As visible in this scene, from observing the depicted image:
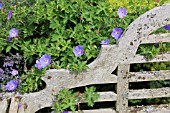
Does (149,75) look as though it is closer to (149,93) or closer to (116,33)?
(149,93)

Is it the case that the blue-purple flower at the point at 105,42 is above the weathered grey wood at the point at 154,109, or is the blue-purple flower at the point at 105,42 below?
above

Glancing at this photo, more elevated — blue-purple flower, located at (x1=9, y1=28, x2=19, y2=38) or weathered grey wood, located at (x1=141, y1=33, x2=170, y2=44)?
blue-purple flower, located at (x1=9, y1=28, x2=19, y2=38)

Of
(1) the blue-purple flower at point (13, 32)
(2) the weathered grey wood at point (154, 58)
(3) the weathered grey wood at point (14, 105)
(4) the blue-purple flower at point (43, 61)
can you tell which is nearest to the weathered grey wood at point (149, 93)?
(2) the weathered grey wood at point (154, 58)

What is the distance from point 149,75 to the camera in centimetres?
287

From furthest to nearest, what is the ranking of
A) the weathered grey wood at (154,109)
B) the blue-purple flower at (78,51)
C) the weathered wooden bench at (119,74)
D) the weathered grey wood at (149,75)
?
the weathered grey wood at (154,109) → the weathered grey wood at (149,75) → the blue-purple flower at (78,51) → the weathered wooden bench at (119,74)

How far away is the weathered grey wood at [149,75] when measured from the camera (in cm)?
285

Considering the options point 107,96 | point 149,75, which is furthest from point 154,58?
point 107,96

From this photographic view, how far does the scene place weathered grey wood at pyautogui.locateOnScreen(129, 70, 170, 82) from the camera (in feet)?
9.34

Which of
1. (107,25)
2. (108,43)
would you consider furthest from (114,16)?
(108,43)

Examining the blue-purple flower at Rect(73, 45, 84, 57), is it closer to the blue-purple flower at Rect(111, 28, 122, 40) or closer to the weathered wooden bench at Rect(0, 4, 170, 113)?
the weathered wooden bench at Rect(0, 4, 170, 113)

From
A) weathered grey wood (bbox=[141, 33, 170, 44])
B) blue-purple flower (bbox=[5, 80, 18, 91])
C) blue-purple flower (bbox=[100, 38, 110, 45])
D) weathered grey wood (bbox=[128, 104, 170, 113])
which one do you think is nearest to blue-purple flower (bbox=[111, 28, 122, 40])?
A: blue-purple flower (bbox=[100, 38, 110, 45])

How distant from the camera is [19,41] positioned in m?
2.96

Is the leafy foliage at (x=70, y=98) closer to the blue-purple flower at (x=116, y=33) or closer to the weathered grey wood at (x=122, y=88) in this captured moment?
the weathered grey wood at (x=122, y=88)

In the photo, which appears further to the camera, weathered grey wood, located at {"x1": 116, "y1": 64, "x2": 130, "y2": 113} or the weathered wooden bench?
weathered grey wood, located at {"x1": 116, "y1": 64, "x2": 130, "y2": 113}
